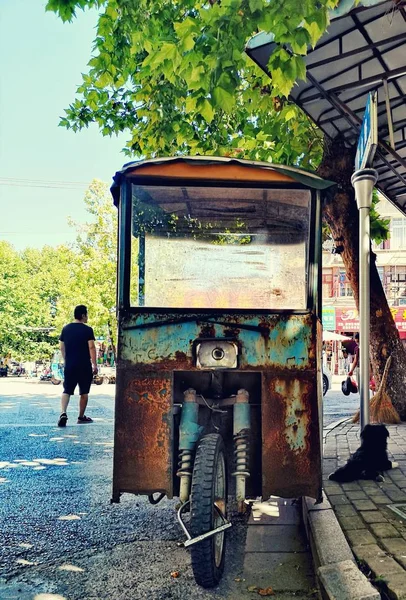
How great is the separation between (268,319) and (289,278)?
0.41 metres

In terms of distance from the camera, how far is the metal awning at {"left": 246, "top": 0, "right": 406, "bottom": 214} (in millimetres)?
4945

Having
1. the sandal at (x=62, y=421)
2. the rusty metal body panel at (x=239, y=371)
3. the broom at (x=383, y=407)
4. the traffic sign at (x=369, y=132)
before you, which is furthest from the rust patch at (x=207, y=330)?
the sandal at (x=62, y=421)

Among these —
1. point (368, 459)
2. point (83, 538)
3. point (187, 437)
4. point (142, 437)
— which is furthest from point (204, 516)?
point (368, 459)

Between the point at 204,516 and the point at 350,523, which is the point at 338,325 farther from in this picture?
the point at 204,516

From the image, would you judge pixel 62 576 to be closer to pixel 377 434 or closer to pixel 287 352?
pixel 287 352

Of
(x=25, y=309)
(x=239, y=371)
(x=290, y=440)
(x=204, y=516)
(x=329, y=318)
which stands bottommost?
(x=204, y=516)

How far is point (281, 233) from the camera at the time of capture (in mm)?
4039

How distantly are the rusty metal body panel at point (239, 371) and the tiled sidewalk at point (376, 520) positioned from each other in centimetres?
A: 46

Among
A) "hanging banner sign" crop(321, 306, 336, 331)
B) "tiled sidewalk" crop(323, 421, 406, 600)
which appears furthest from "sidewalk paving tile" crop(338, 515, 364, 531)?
"hanging banner sign" crop(321, 306, 336, 331)

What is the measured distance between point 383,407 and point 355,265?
2.29m

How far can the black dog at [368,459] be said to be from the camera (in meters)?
5.25

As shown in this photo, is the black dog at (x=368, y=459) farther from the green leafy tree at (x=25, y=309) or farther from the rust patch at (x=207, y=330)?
the green leafy tree at (x=25, y=309)

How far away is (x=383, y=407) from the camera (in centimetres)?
888

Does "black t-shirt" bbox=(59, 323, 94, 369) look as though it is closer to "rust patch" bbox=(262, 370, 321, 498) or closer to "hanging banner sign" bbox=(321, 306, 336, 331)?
"rust patch" bbox=(262, 370, 321, 498)
